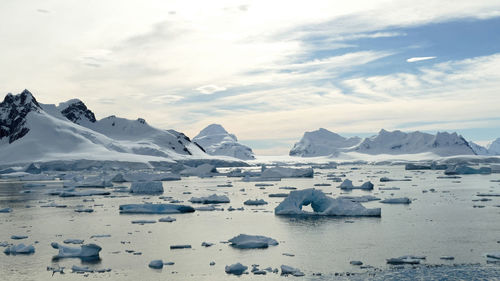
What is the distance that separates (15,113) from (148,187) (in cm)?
10039

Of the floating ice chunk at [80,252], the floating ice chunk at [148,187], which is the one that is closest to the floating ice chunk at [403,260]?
the floating ice chunk at [80,252]

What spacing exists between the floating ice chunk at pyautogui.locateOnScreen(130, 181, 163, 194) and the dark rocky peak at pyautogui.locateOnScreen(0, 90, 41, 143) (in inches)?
3484

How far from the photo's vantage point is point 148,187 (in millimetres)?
41281

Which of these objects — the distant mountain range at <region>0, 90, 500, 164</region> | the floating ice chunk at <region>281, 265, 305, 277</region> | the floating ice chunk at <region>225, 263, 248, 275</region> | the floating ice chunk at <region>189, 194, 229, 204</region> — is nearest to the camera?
the floating ice chunk at <region>281, 265, 305, 277</region>

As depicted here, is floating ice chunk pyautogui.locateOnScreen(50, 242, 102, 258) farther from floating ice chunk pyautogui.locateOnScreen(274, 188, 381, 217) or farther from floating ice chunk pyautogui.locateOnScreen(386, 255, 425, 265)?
floating ice chunk pyautogui.locateOnScreen(274, 188, 381, 217)

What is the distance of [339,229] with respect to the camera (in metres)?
21.1

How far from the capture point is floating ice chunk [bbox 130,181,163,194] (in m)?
40.9

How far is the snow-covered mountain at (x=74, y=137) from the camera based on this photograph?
106 metres

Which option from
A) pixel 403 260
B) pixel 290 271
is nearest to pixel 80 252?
pixel 290 271

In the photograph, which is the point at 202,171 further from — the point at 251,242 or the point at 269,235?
the point at 251,242

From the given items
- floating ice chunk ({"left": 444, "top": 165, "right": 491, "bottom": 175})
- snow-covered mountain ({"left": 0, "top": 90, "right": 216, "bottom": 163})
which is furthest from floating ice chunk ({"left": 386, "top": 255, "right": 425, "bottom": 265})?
snow-covered mountain ({"left": 0, "top": 90, "right": 216, "bottom": 163})

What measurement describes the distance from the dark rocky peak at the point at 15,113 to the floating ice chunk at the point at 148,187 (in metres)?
88.5

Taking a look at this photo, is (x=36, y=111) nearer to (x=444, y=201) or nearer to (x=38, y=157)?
(x=38, y=157)

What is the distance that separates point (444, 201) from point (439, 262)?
719 inches
